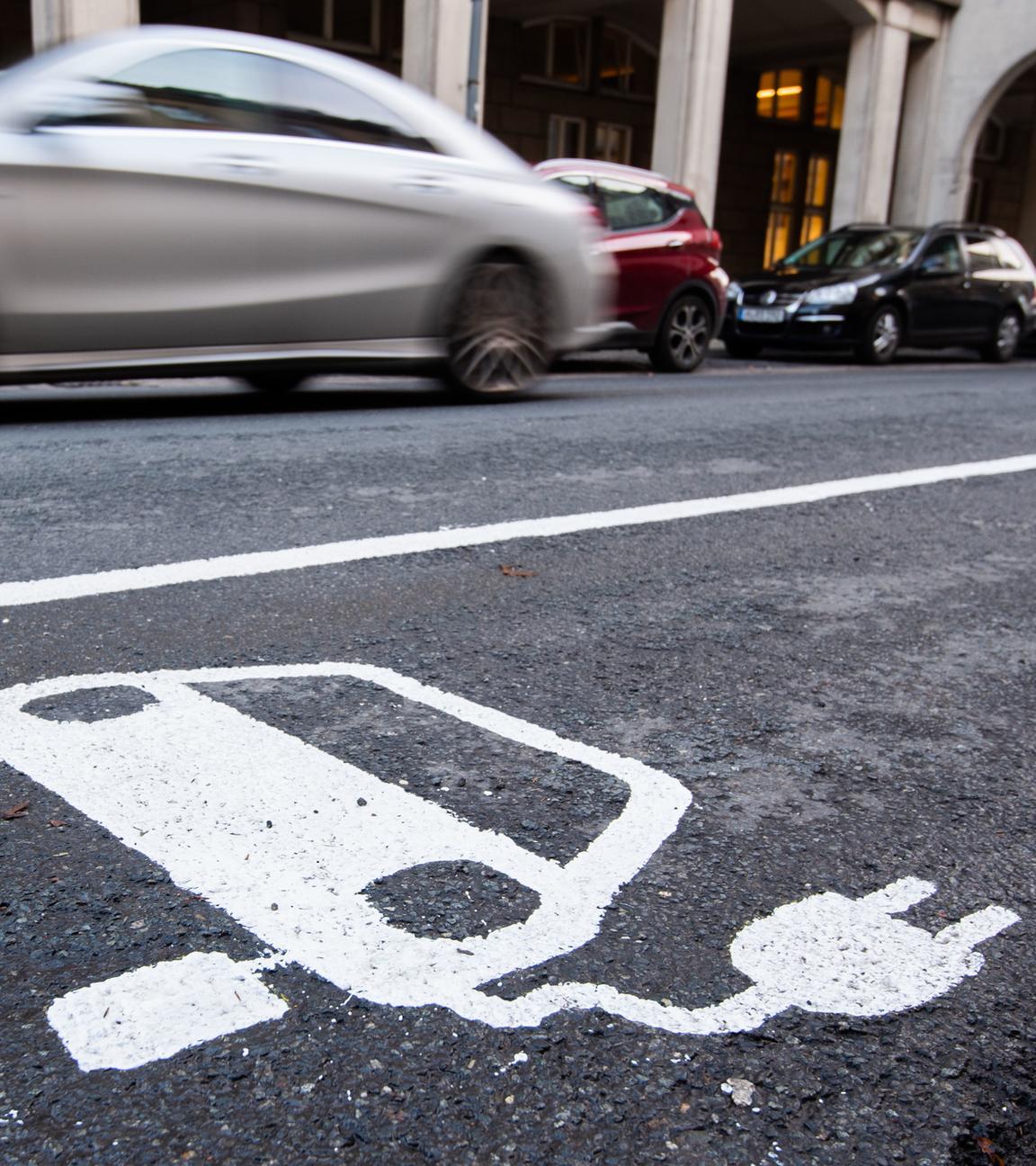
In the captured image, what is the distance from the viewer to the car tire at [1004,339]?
1733 cm

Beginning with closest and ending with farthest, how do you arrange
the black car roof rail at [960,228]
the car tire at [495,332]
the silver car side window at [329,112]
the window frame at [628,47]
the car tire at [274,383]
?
the silver car side window at [329,112] → the car tire at [495,332] → the car tire at [274,383] → the black car roof rail at [960,228] → the window frame at [628,47]

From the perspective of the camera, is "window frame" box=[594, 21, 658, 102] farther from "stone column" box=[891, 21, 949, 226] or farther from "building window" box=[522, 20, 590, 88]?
"stone column" box=[891, 21, 949, 226]

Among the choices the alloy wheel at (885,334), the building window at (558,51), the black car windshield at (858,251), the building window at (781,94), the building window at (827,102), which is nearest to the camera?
the alloy wheel at (885,334)

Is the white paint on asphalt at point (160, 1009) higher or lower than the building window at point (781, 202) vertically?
lower

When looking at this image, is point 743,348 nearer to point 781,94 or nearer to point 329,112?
point 329,112

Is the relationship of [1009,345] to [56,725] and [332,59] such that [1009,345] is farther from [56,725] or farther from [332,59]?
[56,725]

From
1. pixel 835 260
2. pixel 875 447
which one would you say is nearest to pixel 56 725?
pixel 875 447

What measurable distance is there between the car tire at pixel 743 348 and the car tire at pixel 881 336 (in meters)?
1.16

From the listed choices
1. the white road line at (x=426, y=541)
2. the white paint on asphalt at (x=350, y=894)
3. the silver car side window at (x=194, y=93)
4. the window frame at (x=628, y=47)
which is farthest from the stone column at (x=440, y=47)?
the white paint on asphalt at (x=350, y=894)

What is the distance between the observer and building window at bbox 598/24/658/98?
25.8 m

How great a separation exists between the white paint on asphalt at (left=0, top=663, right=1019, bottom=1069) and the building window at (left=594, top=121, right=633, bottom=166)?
987 inches

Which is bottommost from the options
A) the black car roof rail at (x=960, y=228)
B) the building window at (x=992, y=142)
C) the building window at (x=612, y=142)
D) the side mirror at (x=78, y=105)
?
the black car roof rail at (x=960, y=228)

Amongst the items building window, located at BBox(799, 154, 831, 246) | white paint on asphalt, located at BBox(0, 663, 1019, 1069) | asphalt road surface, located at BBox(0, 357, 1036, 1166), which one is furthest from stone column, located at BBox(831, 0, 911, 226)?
white paint on asphalt, located at BBox(0, 663, 1019, 1069)

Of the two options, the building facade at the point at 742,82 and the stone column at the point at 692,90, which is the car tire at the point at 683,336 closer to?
the building facade at the point at 742,82
